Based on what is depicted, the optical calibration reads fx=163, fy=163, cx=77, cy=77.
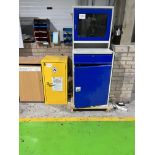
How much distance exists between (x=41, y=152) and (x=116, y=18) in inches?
107

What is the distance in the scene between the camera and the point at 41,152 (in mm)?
2207

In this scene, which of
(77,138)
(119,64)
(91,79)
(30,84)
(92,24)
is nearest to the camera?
(77,138)

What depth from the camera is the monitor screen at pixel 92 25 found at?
2.45m

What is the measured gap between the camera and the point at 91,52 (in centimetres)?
245

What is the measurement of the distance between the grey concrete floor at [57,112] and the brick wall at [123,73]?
0.28 m

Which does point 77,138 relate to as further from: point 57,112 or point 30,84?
point 30,84

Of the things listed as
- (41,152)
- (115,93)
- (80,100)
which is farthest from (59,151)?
(115,93)

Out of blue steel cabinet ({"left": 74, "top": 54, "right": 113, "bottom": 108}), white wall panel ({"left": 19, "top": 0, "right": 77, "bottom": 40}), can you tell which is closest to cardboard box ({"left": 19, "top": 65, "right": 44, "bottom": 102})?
blue steel cabinet ({"left": 74, "top": 54, "right": 113, "bottom": 108})

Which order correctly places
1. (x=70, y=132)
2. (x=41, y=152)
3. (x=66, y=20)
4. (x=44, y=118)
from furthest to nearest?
(x=66, y=20) → (x=44, y=118) → (x=70, y=132) → (x=41, y=152)

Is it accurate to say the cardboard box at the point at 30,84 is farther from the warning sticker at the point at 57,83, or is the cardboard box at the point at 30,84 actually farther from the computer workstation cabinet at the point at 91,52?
the computer workstation cabinet at the point at 91,52

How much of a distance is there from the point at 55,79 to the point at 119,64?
1184 millimetres

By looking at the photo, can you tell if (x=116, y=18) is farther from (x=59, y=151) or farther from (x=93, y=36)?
(x=59, y=151)

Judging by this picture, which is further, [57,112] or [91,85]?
[57,112]

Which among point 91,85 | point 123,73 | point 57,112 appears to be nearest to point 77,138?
point 57,112
